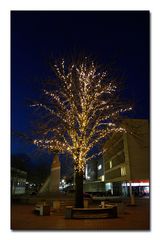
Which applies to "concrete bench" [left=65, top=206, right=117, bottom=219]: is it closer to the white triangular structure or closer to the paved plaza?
the paved plaza

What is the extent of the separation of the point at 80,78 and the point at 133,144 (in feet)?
131

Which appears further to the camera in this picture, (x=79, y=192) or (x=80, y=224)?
(x=79, y=192)

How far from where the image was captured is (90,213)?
45.5 feet

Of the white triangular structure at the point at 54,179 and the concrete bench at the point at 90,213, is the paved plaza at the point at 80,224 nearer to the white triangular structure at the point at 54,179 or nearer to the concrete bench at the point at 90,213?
the concrete bench at the point at 90,213

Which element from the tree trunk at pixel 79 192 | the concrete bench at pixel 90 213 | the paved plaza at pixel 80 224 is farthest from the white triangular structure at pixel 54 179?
the concrete bench at pixel 90 213

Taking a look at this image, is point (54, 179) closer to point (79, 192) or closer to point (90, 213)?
point (79, 192)

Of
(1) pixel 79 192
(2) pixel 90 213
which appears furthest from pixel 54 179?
(2) pixel 90 213

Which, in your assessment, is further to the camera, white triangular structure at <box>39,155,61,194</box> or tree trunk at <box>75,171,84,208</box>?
white triangular structure at <box>39,155,61,194</box>

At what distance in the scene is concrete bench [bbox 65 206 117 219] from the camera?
1383 centimetres

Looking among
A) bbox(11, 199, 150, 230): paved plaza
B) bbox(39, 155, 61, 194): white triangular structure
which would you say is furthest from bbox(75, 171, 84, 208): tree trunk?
bbox(39, 155, 61, 194): white triangular structure
